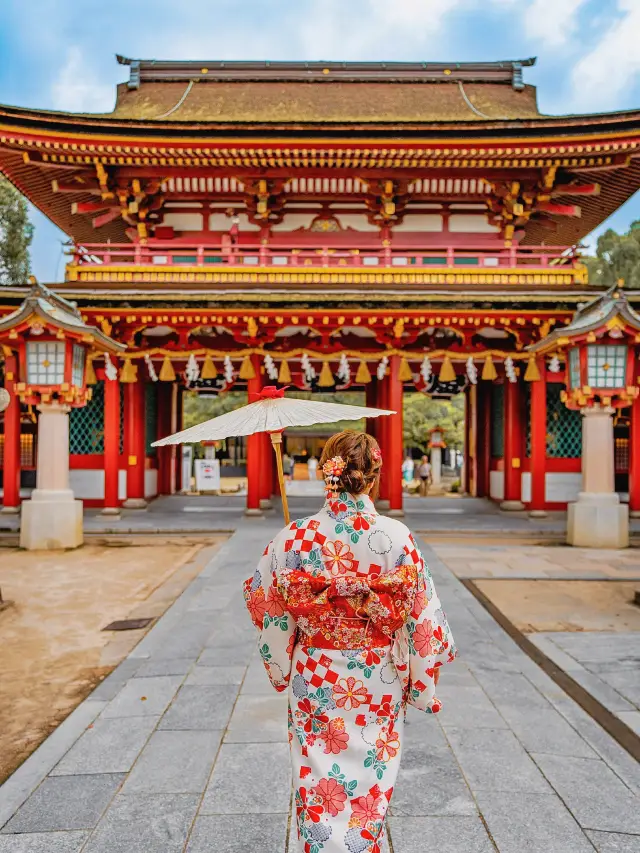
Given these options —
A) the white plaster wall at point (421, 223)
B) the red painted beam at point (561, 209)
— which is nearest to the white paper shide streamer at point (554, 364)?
the red painted beam at point (561, 209)

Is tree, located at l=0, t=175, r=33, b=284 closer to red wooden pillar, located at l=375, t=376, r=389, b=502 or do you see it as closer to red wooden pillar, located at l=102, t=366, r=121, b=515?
red wooden pillar, located at l=102, t=366, r=121, b=515

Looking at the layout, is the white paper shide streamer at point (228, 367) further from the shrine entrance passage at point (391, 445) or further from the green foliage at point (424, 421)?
the green foliage at point (424, 421)

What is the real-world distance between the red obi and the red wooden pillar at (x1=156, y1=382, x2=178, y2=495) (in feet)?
52.3

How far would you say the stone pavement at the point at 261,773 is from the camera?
2.76 metres

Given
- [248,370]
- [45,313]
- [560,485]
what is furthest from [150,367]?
[560,485]

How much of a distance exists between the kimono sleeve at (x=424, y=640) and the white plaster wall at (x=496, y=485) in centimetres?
1460

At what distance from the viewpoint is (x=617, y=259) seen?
32656 mm

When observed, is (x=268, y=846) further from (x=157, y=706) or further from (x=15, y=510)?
(x=15, y=510)

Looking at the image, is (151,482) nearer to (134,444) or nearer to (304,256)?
(134,444)

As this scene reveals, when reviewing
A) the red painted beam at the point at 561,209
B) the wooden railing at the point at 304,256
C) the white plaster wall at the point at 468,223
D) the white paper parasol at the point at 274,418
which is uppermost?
the red painted beam at the point at 561,209

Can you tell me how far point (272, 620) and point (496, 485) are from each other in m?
15.5

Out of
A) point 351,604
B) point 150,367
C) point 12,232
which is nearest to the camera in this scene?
point 351,604

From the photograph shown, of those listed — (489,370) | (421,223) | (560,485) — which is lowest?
(560,485)

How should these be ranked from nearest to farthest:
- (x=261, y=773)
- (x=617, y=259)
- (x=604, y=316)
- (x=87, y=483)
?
(x=261, y=773) → (x=604, y=316) → (x=87, y=483) → (x=617, y=259)
